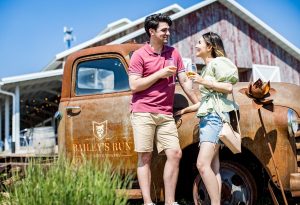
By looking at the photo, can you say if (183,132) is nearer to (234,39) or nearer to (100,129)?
(100,129)

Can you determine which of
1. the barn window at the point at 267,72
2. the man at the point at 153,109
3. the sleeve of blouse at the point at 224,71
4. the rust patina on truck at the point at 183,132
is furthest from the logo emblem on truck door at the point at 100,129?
the barn window at the point at 267,72

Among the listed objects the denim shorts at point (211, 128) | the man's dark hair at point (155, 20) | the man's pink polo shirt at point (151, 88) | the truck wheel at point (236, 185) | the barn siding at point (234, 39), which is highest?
the barn siding at point (234, 39)

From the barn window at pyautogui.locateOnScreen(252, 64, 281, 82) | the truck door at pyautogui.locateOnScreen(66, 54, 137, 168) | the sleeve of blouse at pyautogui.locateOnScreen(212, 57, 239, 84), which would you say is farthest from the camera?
the barn window at pyautogui.locateOnScreen(252, 64, 281, 82)

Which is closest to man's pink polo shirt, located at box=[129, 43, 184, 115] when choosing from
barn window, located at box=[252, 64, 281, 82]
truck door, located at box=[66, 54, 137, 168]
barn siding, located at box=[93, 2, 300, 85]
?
truck door, located at box=[66, 54, 137, 168]

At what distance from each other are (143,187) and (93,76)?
1.77 m

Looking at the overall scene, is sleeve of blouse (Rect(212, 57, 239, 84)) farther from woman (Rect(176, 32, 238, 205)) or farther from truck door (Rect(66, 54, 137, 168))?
truck door (Rect(66, 54, 137, 168))

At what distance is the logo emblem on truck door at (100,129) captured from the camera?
16.2 feet

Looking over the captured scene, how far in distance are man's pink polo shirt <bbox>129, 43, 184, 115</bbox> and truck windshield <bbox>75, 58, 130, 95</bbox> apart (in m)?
0.86

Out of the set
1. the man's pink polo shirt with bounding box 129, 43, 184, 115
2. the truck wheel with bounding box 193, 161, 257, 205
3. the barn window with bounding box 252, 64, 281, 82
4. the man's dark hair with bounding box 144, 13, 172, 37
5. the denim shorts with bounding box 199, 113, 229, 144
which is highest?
the barn window with bounding box 252, 64, 281, 82

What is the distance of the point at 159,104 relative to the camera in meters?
4.18

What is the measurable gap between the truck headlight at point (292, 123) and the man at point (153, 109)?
1.01m

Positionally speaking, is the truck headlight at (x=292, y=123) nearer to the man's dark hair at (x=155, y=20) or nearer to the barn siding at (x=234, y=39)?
the man's dark hair at (x=155, y=20)

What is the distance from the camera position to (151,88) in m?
4.16

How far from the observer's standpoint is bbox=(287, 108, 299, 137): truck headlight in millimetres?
4016
